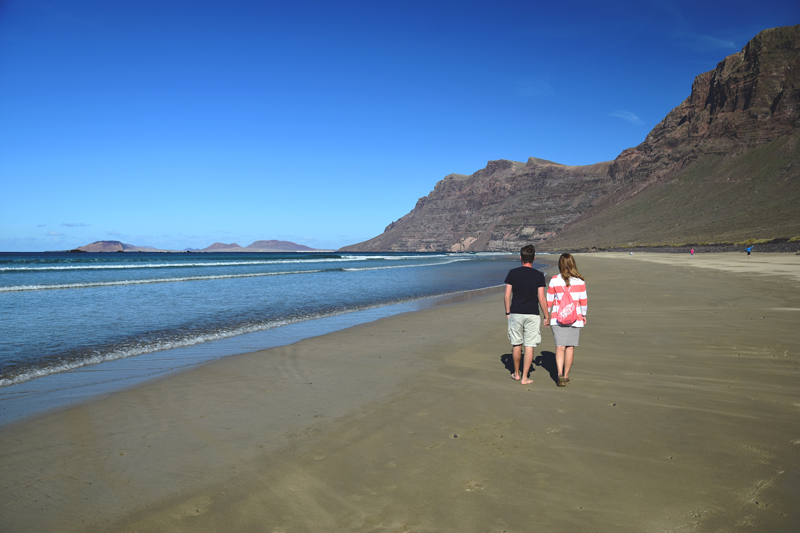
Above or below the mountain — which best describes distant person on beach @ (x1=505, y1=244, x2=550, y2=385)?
below

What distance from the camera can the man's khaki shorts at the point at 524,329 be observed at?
5.73m

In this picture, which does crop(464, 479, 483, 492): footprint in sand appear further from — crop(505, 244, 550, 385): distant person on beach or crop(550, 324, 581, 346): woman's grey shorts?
crop(550, 324, 581, 346): woman's grey shorts

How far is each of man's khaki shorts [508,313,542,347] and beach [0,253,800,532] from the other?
0.61 meters

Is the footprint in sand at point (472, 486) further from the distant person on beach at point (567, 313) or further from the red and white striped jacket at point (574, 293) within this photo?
the red and white striped jacket at point (574, 293)

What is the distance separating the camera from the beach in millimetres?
2877

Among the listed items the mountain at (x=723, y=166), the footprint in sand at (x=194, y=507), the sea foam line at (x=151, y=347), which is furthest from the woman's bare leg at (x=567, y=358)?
the mountain at (x=723, y=166)

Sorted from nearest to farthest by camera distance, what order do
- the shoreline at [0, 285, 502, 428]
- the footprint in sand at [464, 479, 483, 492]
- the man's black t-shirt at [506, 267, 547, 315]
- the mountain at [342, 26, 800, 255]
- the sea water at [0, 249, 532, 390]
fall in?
the footprint in sand at [464, 479, 483, 492]
the shoreline at [0, 285, 502, 428]
the man's black t-shirt at [506, 267, 547, 315]
the sea water at [0, 249, 532, 390]
the mountain at [342, 26, 800, 255]

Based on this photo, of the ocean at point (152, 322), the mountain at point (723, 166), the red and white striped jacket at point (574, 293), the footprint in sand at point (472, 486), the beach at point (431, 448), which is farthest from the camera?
the mountain at point (723, 166)

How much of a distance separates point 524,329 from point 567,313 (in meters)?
0.62

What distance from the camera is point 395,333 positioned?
9727mm

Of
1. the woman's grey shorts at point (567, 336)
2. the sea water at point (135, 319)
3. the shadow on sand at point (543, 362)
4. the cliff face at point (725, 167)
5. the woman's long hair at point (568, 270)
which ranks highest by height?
the cliff face at point (725, 167)

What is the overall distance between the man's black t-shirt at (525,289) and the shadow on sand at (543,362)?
3.65 ft

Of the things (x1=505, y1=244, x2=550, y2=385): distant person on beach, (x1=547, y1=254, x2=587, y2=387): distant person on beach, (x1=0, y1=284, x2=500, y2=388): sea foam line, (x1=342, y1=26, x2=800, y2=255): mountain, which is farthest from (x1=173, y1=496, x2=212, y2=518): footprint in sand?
(x1=342, y1=26, x2=800, y2=255): mountain

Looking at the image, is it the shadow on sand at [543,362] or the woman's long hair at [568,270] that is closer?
the woman's long hair at [568,270]
